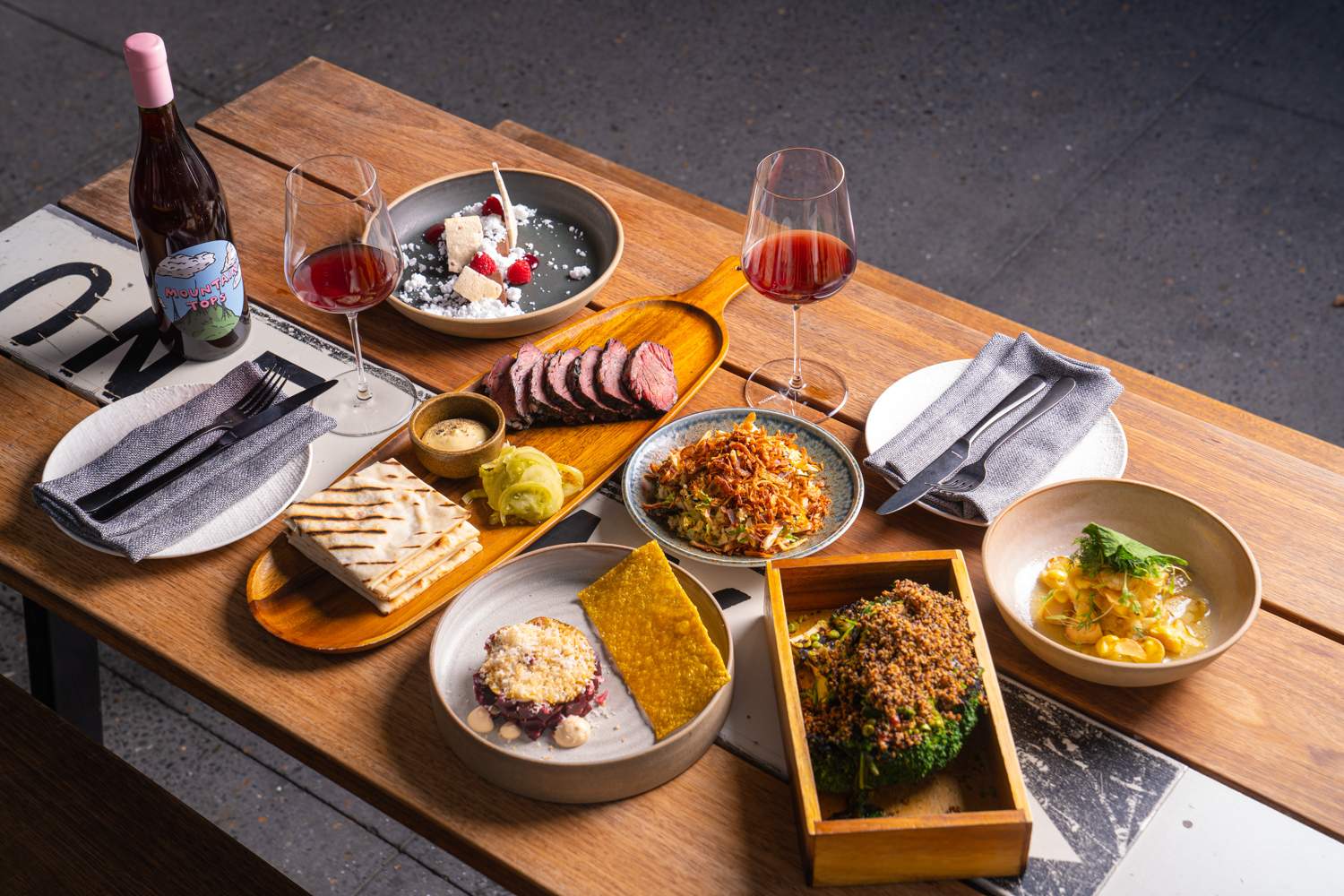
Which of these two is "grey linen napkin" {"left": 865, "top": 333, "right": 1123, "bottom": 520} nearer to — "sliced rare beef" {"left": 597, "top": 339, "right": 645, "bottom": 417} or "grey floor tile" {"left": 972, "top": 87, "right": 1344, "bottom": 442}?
"sliced rare beef" {"left": 597, "top": 339, "right": 645, "bottom": 417}

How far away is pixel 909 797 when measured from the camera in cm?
129

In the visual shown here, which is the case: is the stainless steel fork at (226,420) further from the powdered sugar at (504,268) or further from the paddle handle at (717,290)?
the paddle handle at (717,290)

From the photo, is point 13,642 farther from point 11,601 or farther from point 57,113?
point 57,113

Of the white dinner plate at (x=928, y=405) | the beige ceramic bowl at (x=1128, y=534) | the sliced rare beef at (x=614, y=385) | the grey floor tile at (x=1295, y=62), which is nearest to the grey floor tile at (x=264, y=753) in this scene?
the sliced rare beef at (x=614, y=385)

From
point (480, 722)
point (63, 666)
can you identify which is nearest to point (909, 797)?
point (480, 722)

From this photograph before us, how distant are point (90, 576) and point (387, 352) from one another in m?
0.54

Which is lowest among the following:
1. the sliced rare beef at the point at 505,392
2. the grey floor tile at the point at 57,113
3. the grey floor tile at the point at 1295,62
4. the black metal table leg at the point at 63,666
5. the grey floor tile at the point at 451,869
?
the grey floor tile at the point at 451,869

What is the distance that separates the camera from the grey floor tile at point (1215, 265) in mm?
3324

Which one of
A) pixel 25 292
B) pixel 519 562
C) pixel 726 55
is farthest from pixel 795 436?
pixel 726 55

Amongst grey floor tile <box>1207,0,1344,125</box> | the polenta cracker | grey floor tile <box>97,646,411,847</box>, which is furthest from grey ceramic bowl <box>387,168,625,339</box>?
grey floor tile <box>1207,0,1344,125</box>

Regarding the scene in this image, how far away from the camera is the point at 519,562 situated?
1.46 m

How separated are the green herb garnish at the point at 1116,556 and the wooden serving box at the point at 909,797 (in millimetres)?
150

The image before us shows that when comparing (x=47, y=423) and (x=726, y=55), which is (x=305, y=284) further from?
(x=726, y=55)

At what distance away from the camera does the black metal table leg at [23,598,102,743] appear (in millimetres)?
1942
